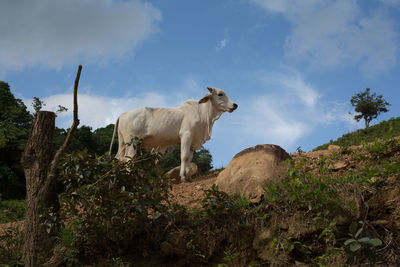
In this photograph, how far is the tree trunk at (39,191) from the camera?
4.91 meters

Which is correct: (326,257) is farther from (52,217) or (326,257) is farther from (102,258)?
(52,217)

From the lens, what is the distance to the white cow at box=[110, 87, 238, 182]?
8.98m

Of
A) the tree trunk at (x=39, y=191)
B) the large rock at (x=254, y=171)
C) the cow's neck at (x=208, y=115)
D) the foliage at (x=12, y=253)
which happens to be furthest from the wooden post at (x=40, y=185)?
the cow's neck at (x=208, y=115)

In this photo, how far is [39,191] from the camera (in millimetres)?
5027

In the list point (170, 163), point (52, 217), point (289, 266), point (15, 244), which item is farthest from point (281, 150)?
point (170, 163)

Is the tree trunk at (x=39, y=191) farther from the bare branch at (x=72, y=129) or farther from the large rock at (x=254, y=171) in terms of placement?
the large rock at (x=254, y=171)

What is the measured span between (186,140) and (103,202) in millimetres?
4285

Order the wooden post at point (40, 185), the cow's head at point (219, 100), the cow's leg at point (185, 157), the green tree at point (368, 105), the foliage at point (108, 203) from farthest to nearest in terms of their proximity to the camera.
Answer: the green tree at point (368, 105), the cow's head at point (219, 100), the cow's leg at point (185, 157), the wooden post at point (40, 185), the foliage at point (108, 203)

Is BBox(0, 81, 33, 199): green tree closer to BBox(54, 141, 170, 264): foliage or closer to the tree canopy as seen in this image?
the tree canopy

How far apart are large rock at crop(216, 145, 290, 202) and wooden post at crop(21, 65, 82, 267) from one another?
93.5 inches

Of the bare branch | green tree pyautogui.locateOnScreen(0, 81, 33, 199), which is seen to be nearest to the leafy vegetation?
the bare branch

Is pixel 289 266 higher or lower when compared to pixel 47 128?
lower

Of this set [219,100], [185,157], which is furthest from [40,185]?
[219,100]

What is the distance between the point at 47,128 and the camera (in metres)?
5.34
